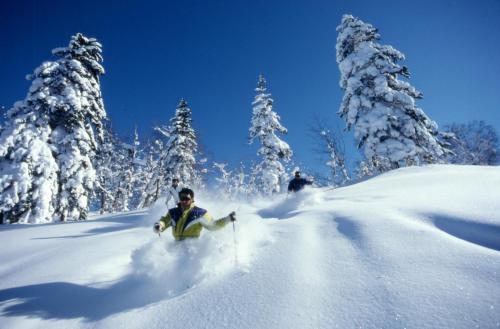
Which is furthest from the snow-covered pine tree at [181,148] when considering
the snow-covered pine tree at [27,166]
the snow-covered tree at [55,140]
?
the snow-covered pine tree at [27,166]

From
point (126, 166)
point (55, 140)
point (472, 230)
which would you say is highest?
point (126, 166)

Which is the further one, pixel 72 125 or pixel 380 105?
pixel 380 105

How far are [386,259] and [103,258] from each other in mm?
5005

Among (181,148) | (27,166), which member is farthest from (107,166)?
(27,166)

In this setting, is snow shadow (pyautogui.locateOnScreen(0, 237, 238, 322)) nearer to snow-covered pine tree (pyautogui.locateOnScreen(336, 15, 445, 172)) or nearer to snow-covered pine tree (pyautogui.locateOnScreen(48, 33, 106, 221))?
snow-covered pine tree (pyautogui.locateOnScreen(48, 33, 106, 221))

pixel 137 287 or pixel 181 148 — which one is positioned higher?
pixel 181 148

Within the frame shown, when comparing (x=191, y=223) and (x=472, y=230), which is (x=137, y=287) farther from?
(x=472, y=230)

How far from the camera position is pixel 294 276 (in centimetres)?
340

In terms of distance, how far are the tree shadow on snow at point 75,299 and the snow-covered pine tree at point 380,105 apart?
15.5m

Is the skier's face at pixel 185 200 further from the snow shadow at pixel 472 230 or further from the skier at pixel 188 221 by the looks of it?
the snow shadow at pixel 472 230

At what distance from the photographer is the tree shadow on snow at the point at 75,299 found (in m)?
3.38

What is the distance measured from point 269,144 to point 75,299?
22.7 metres

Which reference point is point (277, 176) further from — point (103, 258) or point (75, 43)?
point (103, 258)

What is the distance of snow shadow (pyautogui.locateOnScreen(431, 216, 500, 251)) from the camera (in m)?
3.60
